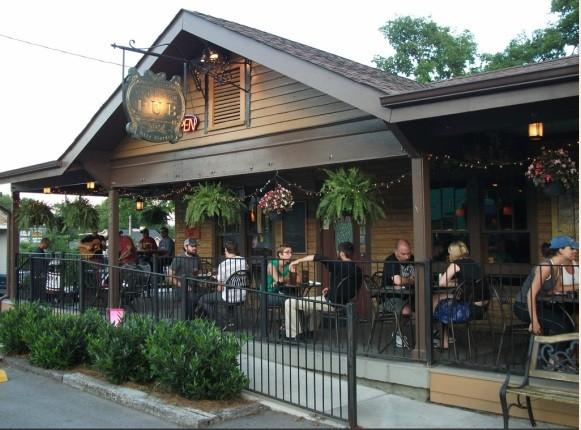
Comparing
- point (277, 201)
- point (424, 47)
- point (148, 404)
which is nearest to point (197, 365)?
point (148, 404)

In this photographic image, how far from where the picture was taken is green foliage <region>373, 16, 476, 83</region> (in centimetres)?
3164

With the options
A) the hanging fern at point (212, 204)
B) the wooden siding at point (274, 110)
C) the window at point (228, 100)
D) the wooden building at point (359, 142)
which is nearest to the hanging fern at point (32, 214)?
the wooden building at point (359, 142)

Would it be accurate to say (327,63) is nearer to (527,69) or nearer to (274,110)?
(274,110)

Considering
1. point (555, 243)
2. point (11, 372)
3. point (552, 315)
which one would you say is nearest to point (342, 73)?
point (555, 243)

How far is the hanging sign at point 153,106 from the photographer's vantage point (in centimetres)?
802

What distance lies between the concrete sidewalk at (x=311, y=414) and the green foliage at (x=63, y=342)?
100 centimetres

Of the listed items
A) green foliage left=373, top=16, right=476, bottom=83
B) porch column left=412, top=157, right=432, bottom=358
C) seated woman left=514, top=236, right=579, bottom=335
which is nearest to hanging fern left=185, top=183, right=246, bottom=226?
porch column left=412, top=157, right=432, bottom=358

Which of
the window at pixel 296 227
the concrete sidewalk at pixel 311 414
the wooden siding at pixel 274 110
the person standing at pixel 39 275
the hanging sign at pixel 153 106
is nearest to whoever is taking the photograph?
the concrete sidewalk at pixel 311 414

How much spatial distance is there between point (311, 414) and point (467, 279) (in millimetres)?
2169

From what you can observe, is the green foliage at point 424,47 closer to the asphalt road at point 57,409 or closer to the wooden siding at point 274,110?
the wooden siding at point 274,110

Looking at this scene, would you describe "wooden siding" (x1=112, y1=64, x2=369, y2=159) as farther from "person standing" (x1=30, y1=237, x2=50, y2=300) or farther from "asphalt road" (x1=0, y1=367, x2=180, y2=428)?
"asphalt road" (x1=0, y1=367, x2=180, y2=428)

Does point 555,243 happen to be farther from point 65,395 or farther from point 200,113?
point 200,113

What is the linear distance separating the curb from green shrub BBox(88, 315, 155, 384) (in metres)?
0.16

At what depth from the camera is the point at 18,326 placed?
7973 mm
